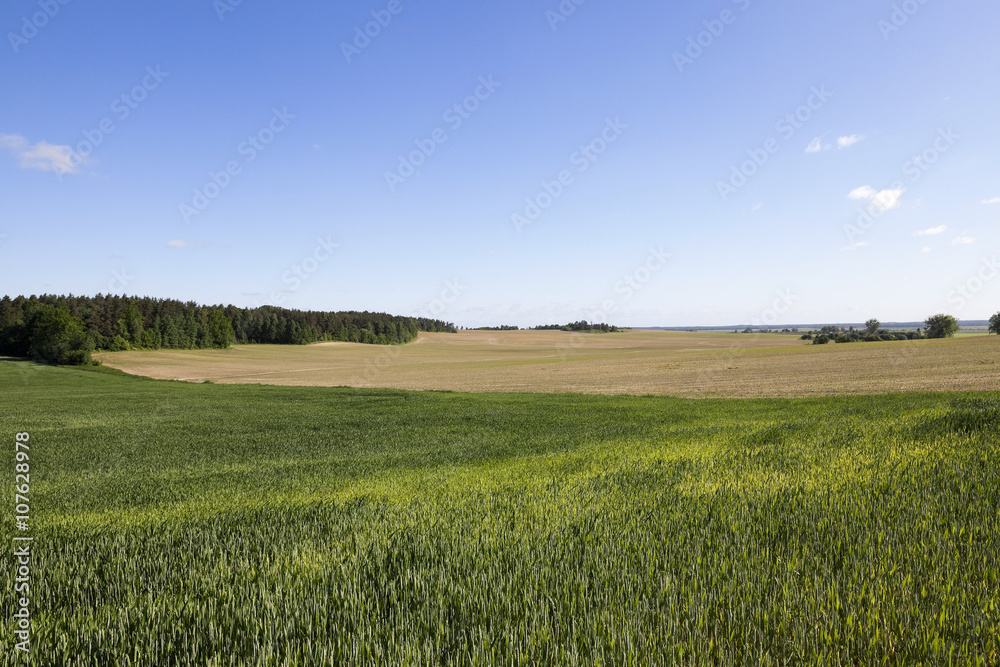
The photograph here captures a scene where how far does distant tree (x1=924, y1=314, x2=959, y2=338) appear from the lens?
113 m

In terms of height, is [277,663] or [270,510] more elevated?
[277,663]

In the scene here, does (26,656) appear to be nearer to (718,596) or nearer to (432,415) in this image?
(718,596)

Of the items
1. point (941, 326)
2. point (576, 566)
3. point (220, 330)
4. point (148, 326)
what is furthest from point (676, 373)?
point (148, 326)

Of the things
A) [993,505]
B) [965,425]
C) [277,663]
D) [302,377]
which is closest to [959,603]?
[993,505]

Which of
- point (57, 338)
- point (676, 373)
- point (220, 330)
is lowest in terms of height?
point (676, 373)

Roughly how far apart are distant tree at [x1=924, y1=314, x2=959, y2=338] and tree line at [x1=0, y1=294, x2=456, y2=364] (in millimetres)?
141676

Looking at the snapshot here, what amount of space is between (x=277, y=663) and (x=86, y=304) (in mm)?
141750

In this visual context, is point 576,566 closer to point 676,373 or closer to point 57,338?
point 676,373

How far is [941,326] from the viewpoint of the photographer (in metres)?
114

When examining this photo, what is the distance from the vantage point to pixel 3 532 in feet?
23.4

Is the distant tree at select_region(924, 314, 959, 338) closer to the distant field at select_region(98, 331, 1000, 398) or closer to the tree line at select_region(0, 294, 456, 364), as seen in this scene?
the distant field at select_region(98, 331, 1000, 398)

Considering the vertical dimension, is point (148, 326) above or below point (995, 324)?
above

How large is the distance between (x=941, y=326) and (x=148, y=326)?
583 ft

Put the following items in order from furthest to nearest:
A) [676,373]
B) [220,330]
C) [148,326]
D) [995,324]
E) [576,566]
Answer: [220,330], [148,326], [995,324], [676,373], [576,566]
